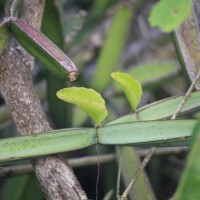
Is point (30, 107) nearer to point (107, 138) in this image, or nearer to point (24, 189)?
point (107, 138)

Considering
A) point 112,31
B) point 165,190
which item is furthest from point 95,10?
point 165,190

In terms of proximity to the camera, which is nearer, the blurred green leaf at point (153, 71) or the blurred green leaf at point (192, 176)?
the blurred green leaf at point (192, 176)

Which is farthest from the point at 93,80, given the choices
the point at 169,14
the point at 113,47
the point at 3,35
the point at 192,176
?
the point at 192,176

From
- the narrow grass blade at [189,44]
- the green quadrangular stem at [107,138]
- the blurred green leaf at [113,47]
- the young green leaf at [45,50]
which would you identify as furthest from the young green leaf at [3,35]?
the blurred green leaf at [113,47]

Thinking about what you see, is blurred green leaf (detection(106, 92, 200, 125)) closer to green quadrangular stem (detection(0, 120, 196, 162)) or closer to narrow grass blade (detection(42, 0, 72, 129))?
green quadrangular stem (detection(0, 120, 196, 162))

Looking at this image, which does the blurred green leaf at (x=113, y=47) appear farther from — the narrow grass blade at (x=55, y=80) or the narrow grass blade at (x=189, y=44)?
the narrow grass blade at (x=189, y=44)

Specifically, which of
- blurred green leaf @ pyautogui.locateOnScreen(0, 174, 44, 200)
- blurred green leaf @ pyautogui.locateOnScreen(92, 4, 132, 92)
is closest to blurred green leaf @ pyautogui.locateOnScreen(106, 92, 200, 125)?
blurred green leaf @ pyautogui.locateOnScreen(0, 174, 44, 200)

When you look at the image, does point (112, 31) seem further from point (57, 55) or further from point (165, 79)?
point (57, 55)
